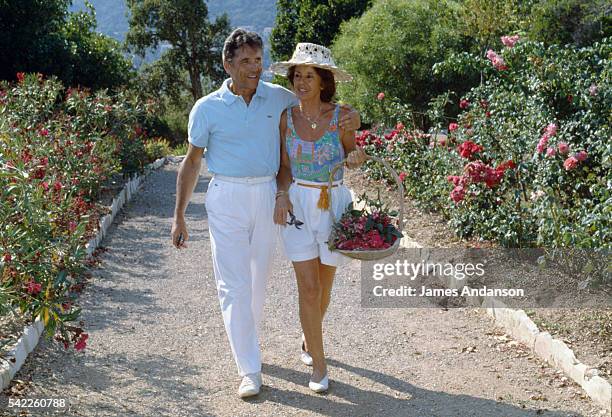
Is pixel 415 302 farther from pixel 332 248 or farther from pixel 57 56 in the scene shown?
pixel 57 56

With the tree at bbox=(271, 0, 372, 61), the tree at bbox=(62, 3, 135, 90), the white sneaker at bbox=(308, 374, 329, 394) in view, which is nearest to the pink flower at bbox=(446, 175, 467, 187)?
the white sneaker at bbox=(308, 374, 329, 394)

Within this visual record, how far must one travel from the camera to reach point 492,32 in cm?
1314

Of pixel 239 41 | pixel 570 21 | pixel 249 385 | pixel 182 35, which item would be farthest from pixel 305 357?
pixel 182 35

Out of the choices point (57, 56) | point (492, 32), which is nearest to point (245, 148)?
point (492, 32)

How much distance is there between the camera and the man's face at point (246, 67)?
430cm

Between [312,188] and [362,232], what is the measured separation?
39cm

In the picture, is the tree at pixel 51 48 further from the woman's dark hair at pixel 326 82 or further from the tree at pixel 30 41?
the woman's dark hair at pixel 326 82

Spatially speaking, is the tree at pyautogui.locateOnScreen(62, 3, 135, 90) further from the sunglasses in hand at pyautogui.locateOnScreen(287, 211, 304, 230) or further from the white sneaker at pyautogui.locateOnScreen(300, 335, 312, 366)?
the sunglasses in hand at pyautogui.locateOnScreen(287, 211, 304, 230)

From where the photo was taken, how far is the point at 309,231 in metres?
4.46

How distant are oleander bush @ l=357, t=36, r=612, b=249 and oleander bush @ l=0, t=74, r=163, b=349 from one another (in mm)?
3032

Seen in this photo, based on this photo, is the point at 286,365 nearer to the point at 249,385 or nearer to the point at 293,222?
the point at 249,385

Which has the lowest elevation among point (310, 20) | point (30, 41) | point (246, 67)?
point (246, 67)

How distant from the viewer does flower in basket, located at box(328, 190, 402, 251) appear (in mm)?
4234

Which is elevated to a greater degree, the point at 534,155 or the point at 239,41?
the point at 239,41
